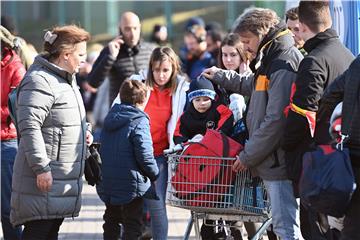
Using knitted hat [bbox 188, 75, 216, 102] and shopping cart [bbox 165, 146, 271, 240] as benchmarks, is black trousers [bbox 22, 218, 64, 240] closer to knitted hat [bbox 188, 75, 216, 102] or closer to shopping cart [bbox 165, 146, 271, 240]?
shopping cart [bbox 165, 146, 271, 240]

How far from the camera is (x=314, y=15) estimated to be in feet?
21.1

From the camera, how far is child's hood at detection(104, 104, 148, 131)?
7883 mm

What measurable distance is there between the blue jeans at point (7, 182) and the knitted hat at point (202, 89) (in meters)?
1.86

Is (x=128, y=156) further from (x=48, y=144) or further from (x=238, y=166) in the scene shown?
(x=238, y=166)

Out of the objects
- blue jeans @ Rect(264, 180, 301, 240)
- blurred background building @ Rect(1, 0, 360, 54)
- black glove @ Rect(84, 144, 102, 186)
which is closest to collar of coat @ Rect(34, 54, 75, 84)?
black glove @ Rect(84, 144, 102, 186)

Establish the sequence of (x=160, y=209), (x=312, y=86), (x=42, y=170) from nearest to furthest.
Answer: (x=312, y=86), (x=42, y=170), (x=160, y=209)

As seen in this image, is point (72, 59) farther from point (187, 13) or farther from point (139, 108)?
point (187, 13)

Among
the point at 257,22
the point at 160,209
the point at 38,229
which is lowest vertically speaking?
the point at 160,209

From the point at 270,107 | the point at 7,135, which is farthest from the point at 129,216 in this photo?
the point at 270,107

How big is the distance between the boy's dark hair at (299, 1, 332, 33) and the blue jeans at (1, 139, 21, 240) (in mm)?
3354

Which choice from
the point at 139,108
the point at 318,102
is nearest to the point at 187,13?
the point at 139,108

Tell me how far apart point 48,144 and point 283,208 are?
5.79 feet

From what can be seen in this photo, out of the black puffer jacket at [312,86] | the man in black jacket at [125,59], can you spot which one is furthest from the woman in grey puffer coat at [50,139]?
the man in black jacket at [125,59]

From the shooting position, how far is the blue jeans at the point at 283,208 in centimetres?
672
